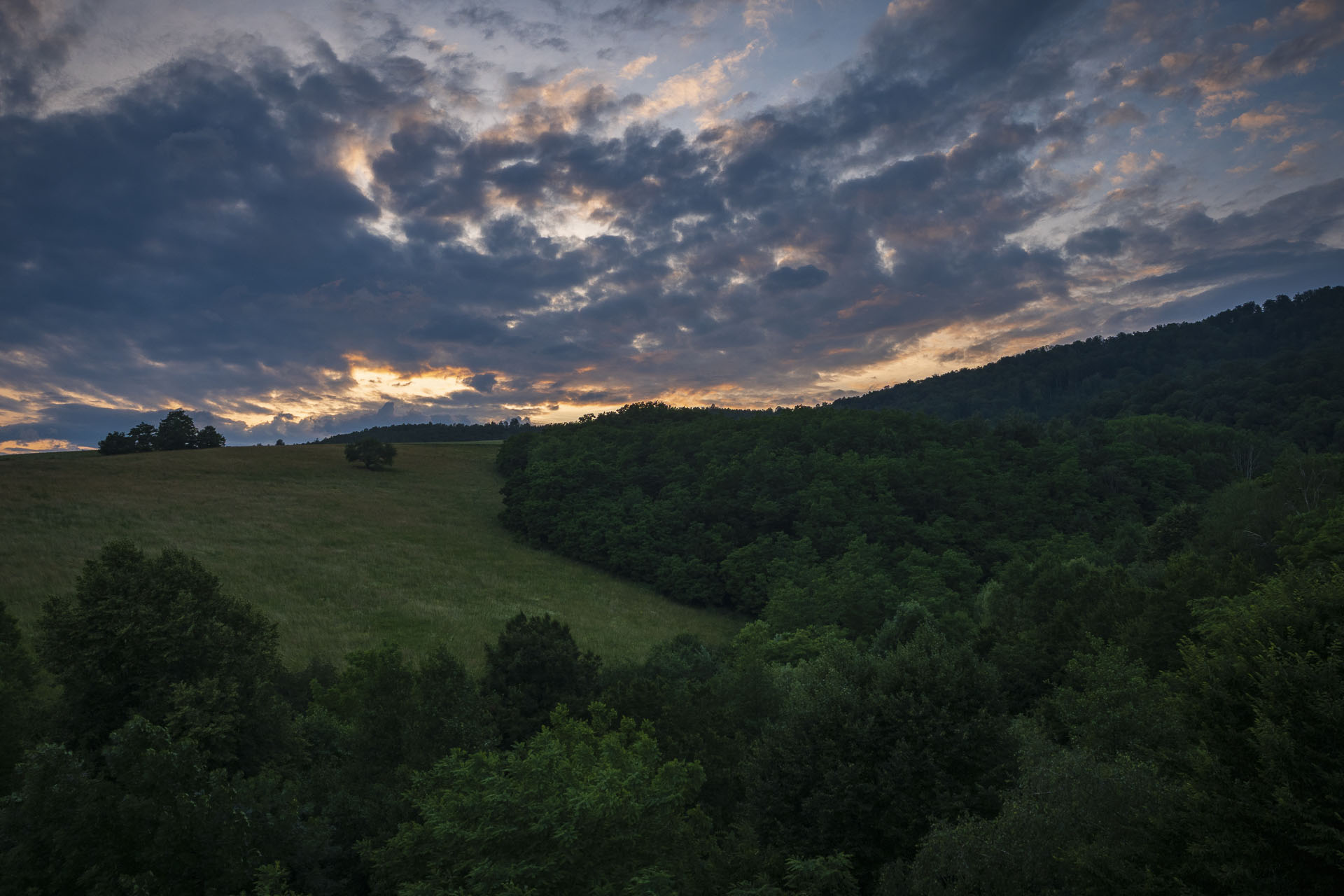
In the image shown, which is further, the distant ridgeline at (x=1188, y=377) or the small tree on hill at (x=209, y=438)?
the distant ridgeline at (x=1188, y=377)

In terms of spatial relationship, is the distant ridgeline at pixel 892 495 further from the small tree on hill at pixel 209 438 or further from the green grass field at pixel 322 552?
the small tree on hill at pixel 209 438

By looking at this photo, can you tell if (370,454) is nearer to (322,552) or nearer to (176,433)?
(176,433)

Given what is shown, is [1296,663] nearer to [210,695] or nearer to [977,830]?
[977,830]

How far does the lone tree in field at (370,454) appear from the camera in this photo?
94125mm

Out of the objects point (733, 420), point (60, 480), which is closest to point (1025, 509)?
point (733, 420)

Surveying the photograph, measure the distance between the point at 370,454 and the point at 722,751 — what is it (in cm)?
8434

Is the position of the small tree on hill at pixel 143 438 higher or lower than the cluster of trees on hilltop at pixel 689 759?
higher

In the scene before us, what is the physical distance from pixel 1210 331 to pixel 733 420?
565 feet

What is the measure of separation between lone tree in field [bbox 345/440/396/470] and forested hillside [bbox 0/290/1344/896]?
64.7 m

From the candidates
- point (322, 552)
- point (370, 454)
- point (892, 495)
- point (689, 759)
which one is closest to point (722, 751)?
point (689, 759)

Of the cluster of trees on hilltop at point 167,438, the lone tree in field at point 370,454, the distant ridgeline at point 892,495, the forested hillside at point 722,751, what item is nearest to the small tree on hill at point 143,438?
the cluster of trees on hilltop at point 167,438

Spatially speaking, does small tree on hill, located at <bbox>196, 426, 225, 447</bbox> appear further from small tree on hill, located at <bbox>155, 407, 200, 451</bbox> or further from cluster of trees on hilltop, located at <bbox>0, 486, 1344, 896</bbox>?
cluster of trees on hilltop, located at <bbox>0, 486, 1344, 896</bbox>

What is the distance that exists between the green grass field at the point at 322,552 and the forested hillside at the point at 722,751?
14012 mm

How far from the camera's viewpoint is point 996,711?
20.0 metres
